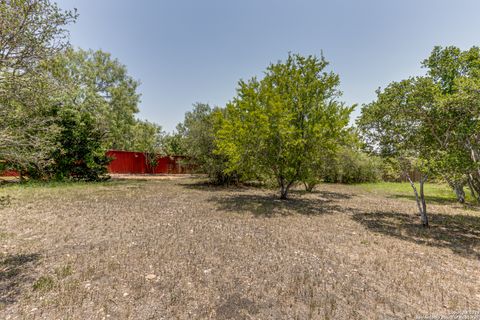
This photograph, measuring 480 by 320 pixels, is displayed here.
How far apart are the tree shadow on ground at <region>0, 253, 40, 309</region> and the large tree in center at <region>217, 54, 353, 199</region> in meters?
6.38

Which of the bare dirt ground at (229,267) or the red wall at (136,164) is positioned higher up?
the red wall at (136,164)

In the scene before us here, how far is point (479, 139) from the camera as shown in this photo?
5.67 metres

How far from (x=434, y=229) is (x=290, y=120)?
5.41 m

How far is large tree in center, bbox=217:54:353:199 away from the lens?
28.0 feet

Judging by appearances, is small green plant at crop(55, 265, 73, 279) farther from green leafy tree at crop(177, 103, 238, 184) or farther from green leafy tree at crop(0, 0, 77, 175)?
green leafy tree at crop(177, 103, 238, 184)

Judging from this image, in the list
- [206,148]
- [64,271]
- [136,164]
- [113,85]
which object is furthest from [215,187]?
[113,85]

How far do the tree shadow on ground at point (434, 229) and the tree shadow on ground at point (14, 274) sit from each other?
7182mm

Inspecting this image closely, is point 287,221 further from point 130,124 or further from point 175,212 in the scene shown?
point 130,124

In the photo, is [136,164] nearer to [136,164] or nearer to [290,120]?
[136,164]

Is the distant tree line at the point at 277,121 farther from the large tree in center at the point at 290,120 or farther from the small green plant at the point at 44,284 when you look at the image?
the small green plant at the point at 44,284

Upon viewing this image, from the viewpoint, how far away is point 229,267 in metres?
→ 3.70

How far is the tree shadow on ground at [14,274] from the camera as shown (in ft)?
9.38

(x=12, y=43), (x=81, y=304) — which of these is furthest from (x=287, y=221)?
(x=12, y=43)

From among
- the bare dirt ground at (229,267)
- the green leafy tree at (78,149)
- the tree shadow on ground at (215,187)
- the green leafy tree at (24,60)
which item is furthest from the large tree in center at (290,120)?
the green leafy tree at (78,149)
